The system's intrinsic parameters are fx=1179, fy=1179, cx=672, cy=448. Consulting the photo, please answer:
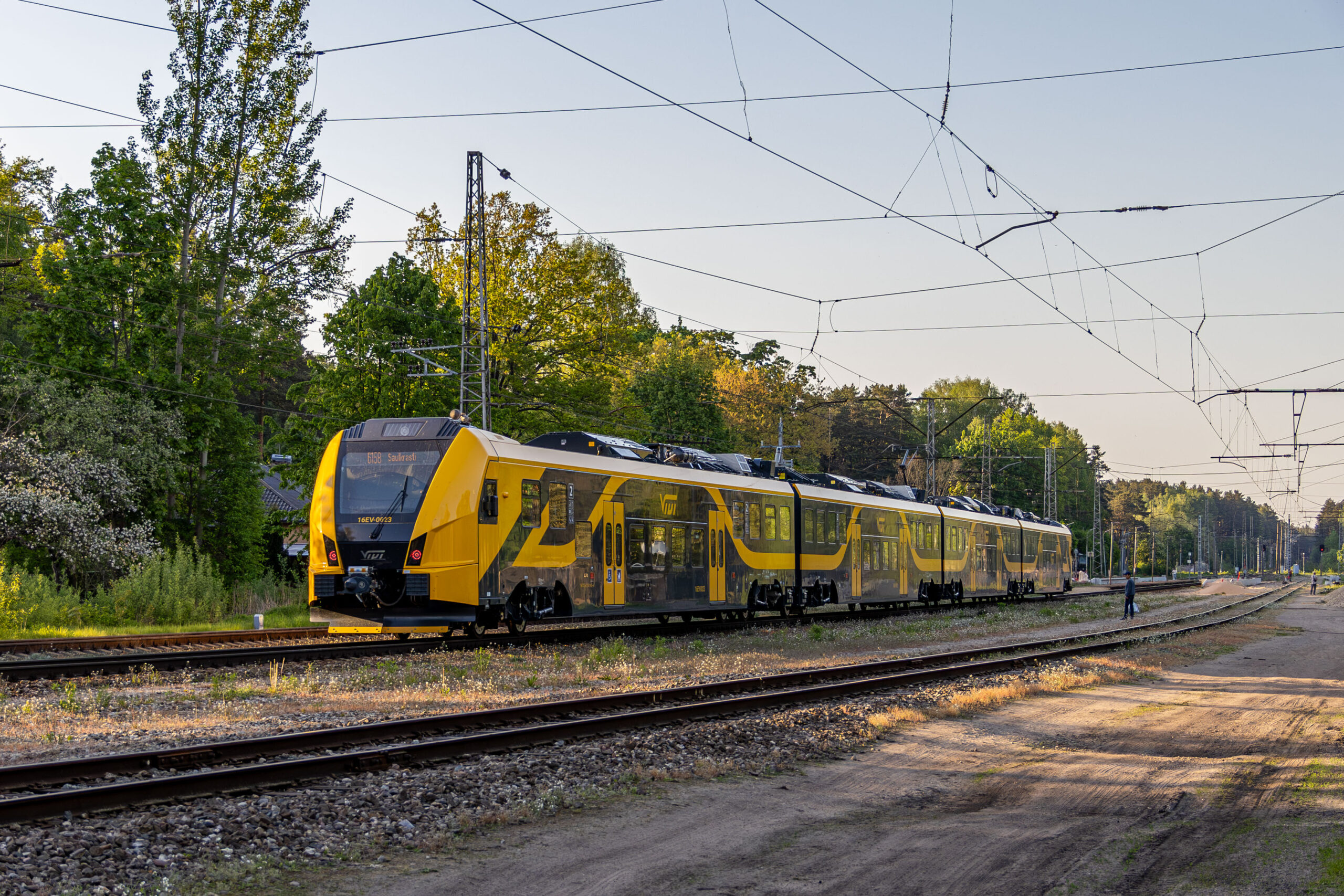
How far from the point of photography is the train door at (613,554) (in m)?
22.1

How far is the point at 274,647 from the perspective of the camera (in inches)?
813

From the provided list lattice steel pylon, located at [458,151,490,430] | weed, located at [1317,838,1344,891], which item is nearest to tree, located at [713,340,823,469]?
lattice steel pylon, located at [458,151,490,430]

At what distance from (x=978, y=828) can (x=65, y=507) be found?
859 inches

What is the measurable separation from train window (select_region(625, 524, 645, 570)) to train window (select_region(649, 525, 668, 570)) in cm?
31

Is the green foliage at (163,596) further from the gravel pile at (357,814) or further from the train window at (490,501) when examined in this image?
the gravel pile at (357,814)

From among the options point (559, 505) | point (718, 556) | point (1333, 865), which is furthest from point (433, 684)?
point (718, 556)

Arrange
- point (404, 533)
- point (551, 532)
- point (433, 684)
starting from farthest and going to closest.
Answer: point (551, 532), point (404, 533), point (433, 684)

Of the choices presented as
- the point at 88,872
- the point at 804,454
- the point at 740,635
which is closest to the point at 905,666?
the point at 740,635

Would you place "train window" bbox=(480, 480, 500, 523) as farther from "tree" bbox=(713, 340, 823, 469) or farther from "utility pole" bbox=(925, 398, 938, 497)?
"tree" bbox=(713, 340, 823, 469)

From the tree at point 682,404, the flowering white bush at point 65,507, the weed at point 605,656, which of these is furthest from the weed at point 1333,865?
the tree at point 682,404

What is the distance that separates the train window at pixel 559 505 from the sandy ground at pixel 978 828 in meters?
8.55

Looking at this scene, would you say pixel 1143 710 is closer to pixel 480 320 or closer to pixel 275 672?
pixel 275 672

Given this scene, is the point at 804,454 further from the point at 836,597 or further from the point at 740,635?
the point at 740,635

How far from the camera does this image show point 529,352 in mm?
43656
